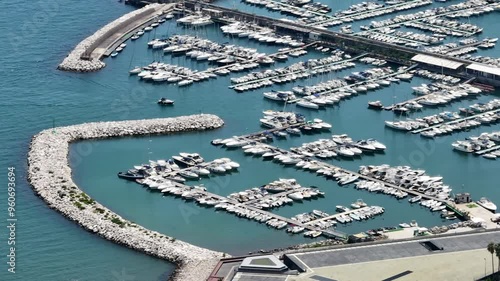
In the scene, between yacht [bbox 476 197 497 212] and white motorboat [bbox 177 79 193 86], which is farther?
white motorboat [bbox 177 79 193 86]

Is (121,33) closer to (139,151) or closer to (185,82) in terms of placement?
(185,82)

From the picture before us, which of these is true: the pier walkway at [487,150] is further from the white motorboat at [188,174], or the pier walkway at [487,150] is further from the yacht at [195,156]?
the white motorboat at [188,174]

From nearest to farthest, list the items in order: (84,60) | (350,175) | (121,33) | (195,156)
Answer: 1. (350,175)
2. (195,156)
3. (84,60)
4. (121,33)

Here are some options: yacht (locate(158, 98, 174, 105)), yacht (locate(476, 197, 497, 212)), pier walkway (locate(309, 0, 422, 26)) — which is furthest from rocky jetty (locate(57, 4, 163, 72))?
yacht (locate(476, 197, 497, 212))

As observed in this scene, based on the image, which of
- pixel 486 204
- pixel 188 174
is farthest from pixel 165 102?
pixel 486 204

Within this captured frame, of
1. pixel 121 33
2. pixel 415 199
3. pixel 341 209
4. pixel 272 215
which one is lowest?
pixel 121 33

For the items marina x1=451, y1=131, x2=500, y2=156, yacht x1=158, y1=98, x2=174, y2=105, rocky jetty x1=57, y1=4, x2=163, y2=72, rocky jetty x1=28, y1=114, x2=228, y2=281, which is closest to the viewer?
rocky jetty x1=28, y1=114, x2=228, y2=281

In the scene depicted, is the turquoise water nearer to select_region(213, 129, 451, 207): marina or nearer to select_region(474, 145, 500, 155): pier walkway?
select_region(213, 129, 451, 207): marina
